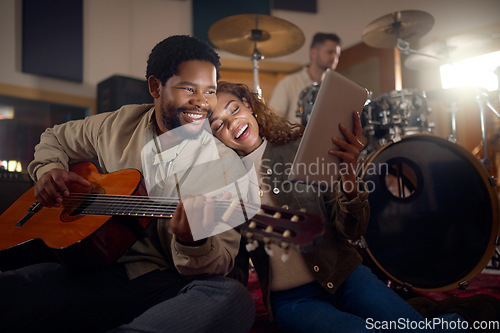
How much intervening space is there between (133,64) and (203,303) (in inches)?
21.6

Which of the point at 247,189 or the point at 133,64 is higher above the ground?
the point at 133,64

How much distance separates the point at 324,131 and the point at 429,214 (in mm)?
757

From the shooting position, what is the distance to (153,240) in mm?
688

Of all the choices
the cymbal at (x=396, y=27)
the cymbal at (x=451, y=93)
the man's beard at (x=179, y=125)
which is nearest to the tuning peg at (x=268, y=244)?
the man's beard at (x=179, y=125)

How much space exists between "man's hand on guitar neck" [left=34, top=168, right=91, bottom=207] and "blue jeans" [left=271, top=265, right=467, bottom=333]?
1.72ft

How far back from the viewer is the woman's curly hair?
2.34 ft

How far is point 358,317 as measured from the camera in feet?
2.24

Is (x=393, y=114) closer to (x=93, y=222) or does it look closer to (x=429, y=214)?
(x=429, y=214)

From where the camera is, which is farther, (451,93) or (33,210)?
(451,93)

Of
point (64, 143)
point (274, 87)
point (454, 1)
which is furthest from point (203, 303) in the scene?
point (454, 1)

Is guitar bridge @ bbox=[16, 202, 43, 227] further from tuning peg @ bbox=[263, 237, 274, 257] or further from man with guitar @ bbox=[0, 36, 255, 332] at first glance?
tuning peg @ bbox=[263, 237, 274, 257]

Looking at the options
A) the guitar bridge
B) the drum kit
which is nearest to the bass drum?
the drum kit

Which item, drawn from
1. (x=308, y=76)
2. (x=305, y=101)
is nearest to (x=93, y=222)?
(x=305, y=101)

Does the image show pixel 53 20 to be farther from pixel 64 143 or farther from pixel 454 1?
pixel 454 1
